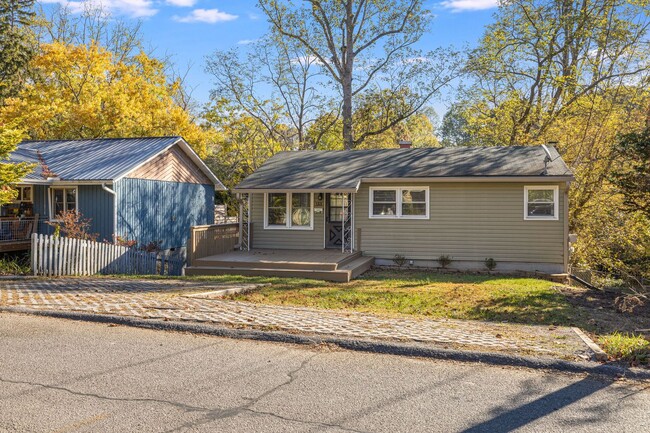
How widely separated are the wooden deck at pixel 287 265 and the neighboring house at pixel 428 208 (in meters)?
1.50

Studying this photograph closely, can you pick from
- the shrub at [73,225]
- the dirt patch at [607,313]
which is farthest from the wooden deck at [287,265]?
the dirt patch at [607,313]

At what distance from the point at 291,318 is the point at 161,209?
15276mm

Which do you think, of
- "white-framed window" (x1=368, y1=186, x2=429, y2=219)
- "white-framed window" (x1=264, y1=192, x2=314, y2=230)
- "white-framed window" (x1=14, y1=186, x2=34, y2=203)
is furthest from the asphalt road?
"white-framed window" (x1=14, y1=186, x2=34, y2=203)

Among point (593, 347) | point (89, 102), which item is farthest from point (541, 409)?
point (89, 102)

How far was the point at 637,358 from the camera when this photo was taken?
5379 mm

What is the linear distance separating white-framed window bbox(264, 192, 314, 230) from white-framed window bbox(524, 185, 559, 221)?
270 inches

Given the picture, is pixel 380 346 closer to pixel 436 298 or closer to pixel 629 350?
pixel 629 350

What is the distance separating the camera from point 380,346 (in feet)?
19.4

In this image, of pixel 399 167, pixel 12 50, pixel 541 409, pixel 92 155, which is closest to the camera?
pixel 541 409

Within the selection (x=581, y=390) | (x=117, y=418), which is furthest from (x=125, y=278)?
(x=581, y=390)

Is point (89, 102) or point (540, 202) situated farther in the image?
point (89, 102)

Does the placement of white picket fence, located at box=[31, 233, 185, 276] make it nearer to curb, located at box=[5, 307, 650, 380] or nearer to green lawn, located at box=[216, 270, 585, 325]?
green lawn, located at box=[216, 270, 585, 325]

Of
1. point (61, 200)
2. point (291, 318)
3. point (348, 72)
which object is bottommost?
point (291, 318)

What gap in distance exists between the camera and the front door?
17359mm
